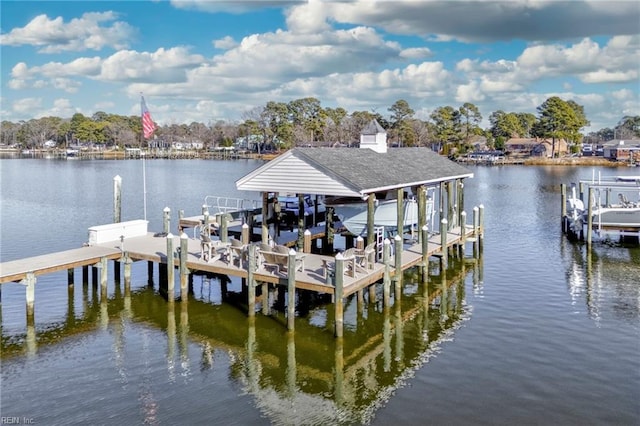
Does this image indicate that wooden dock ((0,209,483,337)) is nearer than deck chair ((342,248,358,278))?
Yes

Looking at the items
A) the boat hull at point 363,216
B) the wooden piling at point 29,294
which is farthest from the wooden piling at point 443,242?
the wooden piling at point 29,294

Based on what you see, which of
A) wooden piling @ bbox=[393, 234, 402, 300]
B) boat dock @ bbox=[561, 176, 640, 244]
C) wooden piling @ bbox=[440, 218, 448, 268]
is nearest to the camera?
wooden piling @ bbox=[393, 234, 402, 300]

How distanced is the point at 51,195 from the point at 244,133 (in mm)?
106539

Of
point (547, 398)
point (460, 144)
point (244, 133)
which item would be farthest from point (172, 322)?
point (244, 133)

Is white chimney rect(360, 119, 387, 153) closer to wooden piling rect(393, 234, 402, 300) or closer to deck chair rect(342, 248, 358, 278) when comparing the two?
wooden piling rect(393, 234, 402, 300)

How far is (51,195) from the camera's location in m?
52.7

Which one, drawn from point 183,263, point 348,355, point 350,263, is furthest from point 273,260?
point 348,355

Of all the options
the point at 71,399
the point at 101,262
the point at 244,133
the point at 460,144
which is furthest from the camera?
the point at 244,133

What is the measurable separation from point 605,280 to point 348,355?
43.4 ft

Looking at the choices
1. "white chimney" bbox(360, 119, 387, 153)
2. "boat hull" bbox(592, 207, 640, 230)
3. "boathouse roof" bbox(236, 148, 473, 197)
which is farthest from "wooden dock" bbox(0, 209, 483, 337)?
"boat hull" bbox(592, 207, 640, 230)

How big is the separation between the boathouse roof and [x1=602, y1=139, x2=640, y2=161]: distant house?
104 m

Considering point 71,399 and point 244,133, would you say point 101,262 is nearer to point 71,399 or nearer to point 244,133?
point 71,399

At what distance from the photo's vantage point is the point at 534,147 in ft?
438

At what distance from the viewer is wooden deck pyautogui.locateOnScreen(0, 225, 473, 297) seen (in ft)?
53.9
